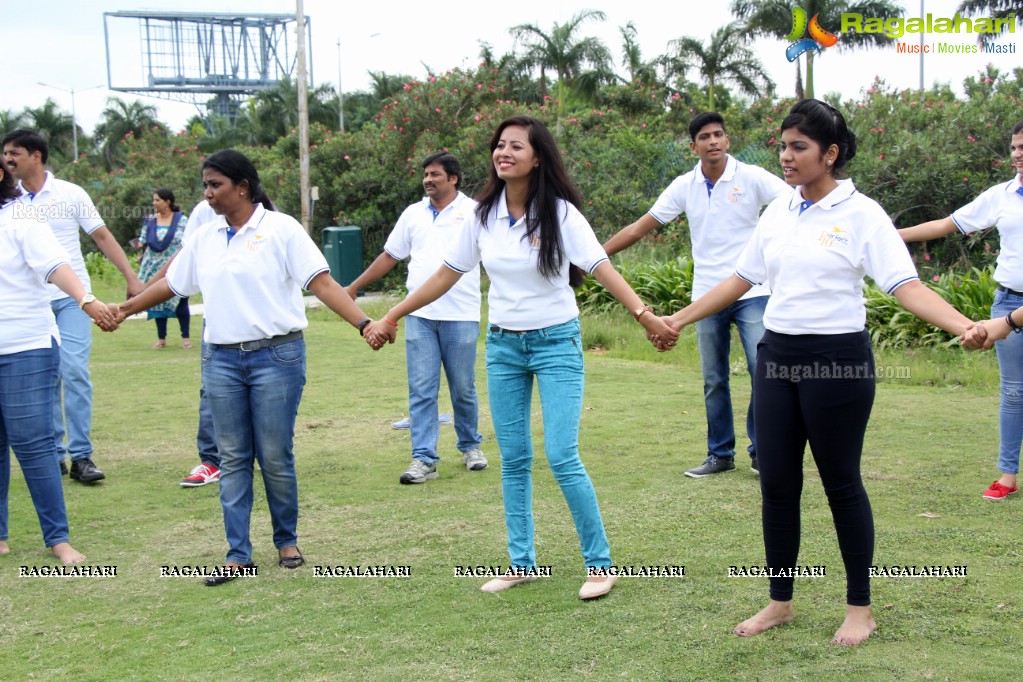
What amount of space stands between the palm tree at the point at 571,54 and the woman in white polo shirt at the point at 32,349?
30.0 meters

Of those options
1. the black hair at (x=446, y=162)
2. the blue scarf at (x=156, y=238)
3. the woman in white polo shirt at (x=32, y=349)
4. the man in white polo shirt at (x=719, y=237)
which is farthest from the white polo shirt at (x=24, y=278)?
the blue scarf at (x=156, y=238)

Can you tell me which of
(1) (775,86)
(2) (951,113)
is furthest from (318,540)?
(1) (775,86)

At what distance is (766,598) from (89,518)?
4112 mm

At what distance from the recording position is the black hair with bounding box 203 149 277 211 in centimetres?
515

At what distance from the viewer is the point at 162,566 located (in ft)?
18.1

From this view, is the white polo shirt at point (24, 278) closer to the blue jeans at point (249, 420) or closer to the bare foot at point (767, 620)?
the blue jeans at point (249, 420)

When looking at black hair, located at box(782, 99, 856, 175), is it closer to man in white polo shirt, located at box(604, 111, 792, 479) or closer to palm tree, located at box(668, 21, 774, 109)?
man in white polo shirt, located at box(604, 111, 792, 479)

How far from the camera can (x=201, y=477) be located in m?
7.24

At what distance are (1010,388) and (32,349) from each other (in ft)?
17.7

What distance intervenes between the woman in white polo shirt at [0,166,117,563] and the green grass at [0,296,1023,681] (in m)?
0.42

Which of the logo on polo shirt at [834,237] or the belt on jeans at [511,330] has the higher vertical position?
the logo on polo shirt at [834,237]

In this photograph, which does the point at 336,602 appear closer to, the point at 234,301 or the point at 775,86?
the point at 234,301

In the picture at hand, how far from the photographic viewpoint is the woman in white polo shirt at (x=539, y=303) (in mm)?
4762

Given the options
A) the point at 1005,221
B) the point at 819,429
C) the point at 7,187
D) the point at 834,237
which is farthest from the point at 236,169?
the point at 1005,221
